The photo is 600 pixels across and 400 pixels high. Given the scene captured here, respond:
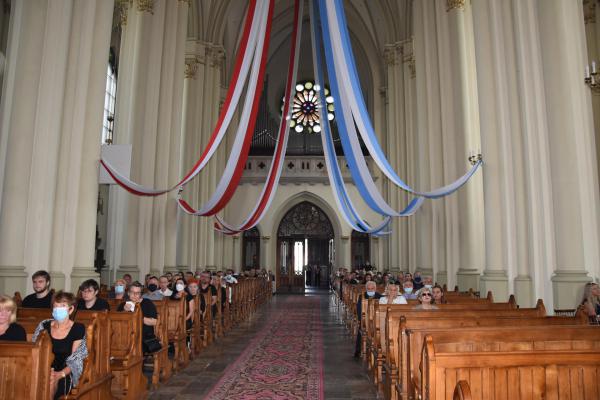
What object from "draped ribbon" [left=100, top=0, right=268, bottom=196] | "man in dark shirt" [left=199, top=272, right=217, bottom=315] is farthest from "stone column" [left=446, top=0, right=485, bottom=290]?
"man in dark shirt" [left=199, top=272, right=217, bottom=315]

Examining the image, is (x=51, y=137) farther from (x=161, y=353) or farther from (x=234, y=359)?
(x=234, y=359)

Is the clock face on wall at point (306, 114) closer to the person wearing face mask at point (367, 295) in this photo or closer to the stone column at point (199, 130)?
the stone column at point (199, 130)

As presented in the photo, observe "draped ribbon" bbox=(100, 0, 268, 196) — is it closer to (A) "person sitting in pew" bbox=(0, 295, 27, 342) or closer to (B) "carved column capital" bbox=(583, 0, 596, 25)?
(A) "person sitting in pew" bbox=(0, 295, 27, 342)

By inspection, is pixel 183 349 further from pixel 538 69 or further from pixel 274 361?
pixel 538 69

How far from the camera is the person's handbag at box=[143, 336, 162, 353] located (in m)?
6.53

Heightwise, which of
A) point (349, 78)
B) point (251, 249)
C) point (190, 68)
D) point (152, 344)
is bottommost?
point (152, 344)

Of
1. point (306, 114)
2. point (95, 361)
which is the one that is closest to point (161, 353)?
point (95, 361)

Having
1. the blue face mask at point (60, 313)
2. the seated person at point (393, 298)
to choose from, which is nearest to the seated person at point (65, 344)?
the blue face mask at point (60, 313)

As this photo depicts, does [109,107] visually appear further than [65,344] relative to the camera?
Yes

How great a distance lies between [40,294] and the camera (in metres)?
6.32

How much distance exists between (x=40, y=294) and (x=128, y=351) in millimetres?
1458

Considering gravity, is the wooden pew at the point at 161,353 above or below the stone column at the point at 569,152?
below

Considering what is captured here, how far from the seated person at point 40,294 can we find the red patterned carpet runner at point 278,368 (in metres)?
2.30

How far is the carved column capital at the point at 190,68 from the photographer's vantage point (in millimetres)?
18159
